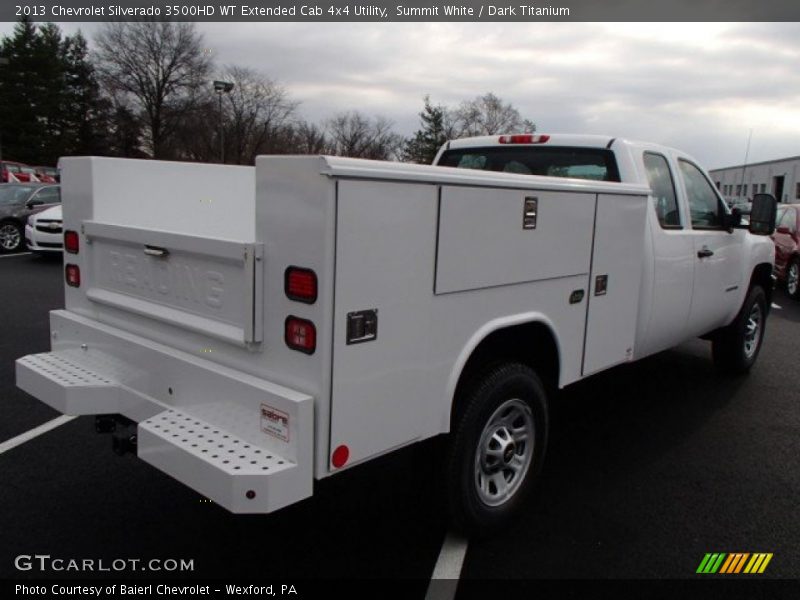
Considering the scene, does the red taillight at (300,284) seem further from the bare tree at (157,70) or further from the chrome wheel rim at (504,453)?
the bare tree at (157,70)

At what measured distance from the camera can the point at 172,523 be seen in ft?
11.6

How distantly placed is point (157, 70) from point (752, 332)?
57.9m

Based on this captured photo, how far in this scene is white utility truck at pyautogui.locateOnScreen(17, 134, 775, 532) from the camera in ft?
7.86

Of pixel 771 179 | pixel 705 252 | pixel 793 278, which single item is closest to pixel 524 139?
pixel 705 252

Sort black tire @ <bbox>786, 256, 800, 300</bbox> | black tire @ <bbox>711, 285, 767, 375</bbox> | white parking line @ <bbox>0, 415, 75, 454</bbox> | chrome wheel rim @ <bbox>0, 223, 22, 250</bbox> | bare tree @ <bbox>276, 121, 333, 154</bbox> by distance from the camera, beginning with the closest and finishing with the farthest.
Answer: white parking line @ <bbox>0, 415, 75, 454</bbox>, black tire @ <bbox>711, 285, 767, 375</bbox>, black tire @ <bbox>786, 256, 800, 300</bbox>, chrome wheel rim @ <bbox>0, 223, 22, 250</bbox>, bare tree @ <bbox>276, 121, 333, 154</bbox>

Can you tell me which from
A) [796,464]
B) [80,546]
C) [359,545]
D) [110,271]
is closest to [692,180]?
[796,464]

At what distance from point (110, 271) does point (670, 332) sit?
3.65m

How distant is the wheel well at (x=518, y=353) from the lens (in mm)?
3217

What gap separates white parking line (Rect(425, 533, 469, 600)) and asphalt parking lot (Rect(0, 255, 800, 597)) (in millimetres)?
38

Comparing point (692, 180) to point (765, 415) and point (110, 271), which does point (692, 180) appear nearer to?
point (765, 415)

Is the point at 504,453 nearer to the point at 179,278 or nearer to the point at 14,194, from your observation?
the point at 179,278

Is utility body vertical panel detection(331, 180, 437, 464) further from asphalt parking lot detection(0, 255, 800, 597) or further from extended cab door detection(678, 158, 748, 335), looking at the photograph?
extended cab door detection(678, 158, 748, 335)

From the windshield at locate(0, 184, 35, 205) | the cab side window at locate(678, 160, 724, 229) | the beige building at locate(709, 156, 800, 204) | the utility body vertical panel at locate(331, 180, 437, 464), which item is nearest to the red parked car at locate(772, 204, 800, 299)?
the cab side window at locate(678, 160, 724, 229)

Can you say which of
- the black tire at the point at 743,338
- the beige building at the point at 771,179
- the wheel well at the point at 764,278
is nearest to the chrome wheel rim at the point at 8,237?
the black tire at the point at 743,338
